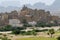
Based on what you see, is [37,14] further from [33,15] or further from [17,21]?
[17,21]

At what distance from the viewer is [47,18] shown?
138 metres

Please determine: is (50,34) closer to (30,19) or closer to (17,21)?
(17,21)

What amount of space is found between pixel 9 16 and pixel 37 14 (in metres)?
16.9

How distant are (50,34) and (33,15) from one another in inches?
3169

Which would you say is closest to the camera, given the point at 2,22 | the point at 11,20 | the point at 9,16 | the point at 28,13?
the point at 2,22

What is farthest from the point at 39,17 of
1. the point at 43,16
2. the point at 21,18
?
the point at 21,18

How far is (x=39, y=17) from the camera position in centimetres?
13925

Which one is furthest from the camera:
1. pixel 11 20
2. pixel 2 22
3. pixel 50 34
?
pixel 11 20

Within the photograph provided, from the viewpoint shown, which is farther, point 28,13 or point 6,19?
point 28,13

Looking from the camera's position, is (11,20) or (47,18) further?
(47,18)

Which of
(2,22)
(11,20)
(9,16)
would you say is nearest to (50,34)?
(2,22)

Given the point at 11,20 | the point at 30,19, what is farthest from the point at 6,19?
the point at 30,19

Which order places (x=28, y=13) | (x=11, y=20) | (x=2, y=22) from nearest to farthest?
1. (x=2, y=22)
2. (x=11, y=20)
3. (x=28, y=13)

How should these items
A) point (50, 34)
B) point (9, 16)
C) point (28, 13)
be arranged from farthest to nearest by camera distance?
point (28, 13), point (9, 16), point (50, 34)
